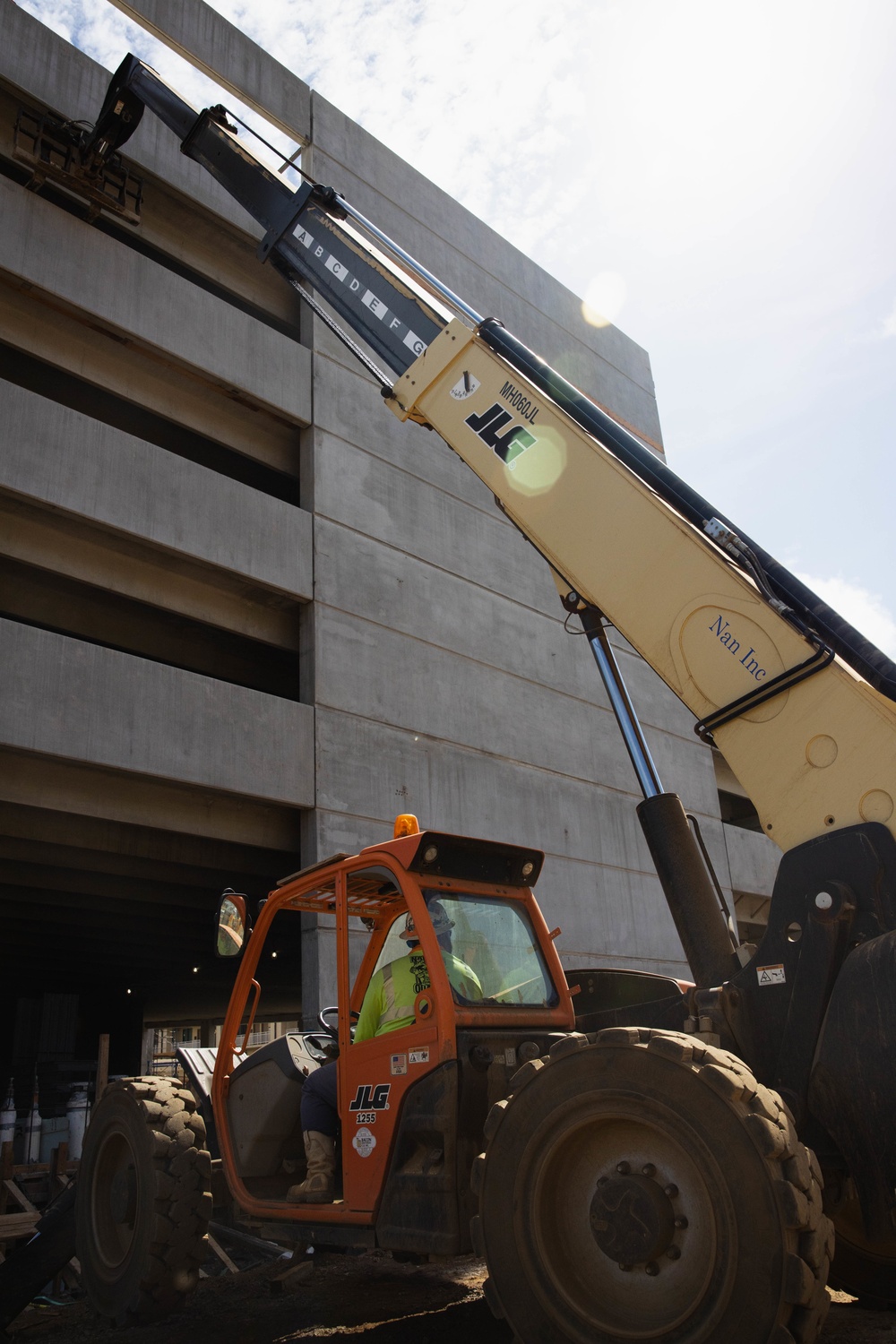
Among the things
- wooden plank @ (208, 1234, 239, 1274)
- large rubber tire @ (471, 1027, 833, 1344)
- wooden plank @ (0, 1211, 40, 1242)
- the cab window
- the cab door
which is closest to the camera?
large rubber tire @ (471, 1027, 833, 1344)

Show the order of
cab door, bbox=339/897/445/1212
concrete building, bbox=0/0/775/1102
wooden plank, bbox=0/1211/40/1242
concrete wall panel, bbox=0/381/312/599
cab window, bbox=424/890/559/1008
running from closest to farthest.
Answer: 1. cab door, bbox=339/897/445/1212
2. cab window, bbox=424/890/559/1008
3. wooden plank, bbox=0/1211/40/1242
4. concrete wall panel, bbox=0/381/312/599
5. concrete building, bbox=0/0/775/1102

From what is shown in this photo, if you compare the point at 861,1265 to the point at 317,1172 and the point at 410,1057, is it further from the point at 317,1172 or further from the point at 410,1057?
the point at 317,1172

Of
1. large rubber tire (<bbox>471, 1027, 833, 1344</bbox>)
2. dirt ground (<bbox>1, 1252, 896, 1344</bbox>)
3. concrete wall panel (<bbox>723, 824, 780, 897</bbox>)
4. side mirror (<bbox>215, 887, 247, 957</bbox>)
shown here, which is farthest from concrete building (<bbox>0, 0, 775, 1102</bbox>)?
large rubber tire (<bbox>471, 1027, 833, 1344</bbox>)

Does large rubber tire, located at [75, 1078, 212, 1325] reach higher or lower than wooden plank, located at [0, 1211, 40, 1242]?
higher

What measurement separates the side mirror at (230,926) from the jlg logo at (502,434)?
299cm

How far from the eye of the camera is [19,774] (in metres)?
11.7

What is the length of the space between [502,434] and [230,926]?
10.8ft

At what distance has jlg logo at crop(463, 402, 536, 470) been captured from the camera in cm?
574

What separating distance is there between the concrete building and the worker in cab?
301 inches

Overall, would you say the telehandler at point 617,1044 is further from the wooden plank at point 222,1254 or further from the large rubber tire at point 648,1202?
the wooden plank at point 222,1254

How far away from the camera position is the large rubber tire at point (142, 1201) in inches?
195

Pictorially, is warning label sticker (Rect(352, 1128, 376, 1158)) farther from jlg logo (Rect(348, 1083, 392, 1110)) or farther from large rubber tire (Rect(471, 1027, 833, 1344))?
large rubber tire (Rect(471, 1027, 833, 1344))

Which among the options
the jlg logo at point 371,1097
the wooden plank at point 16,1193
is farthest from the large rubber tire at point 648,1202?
the wooden plank at point 16,1193

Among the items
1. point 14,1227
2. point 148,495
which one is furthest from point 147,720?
point 14,1227
